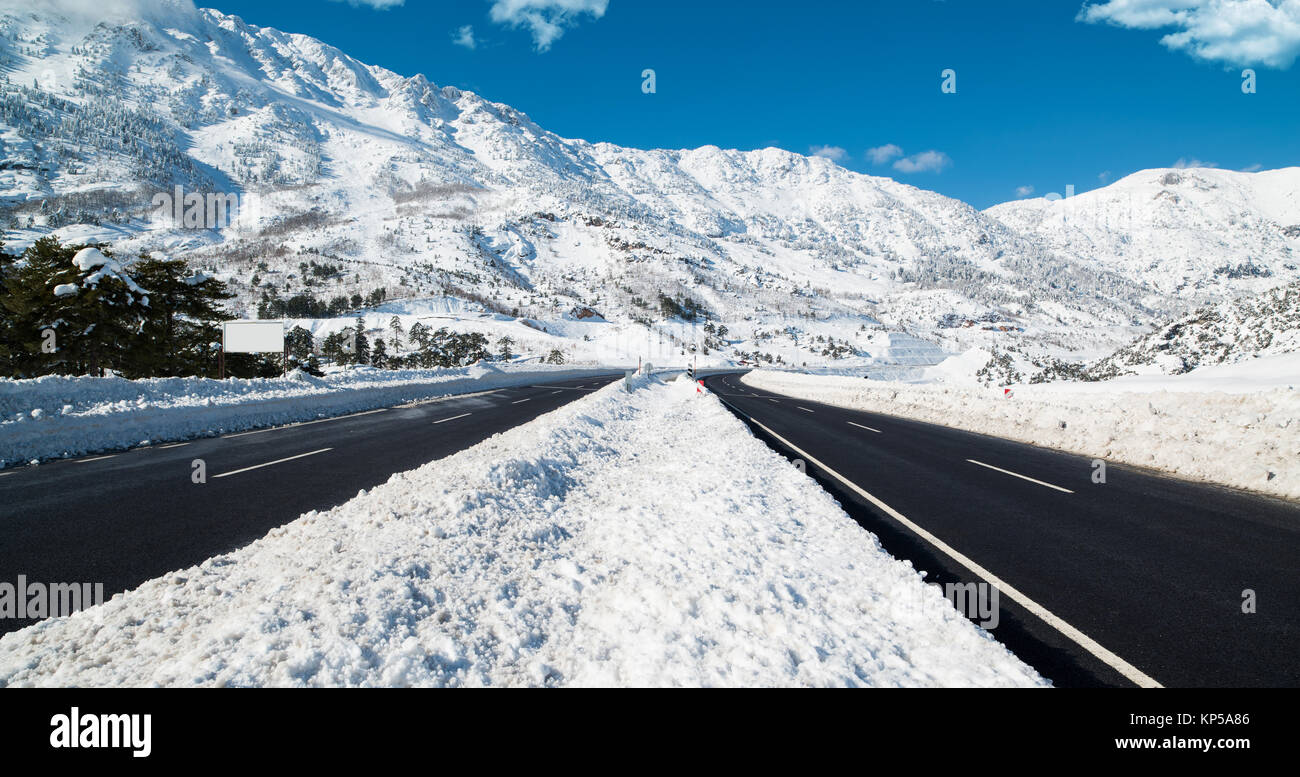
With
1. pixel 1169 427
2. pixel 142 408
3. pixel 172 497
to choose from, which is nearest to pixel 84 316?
pixel 142 408

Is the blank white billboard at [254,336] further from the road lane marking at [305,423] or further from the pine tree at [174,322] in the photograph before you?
the road lane marking at [305,423]

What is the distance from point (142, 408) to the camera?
1090 cm

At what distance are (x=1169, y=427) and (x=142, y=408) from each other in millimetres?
20726

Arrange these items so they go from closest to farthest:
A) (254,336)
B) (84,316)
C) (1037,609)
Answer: (1037,609)
(84,316)
(254,336)

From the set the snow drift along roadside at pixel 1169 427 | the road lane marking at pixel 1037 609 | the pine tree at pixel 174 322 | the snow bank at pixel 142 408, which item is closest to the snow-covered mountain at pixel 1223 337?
the snow drift along roadside at pixel 1169 427

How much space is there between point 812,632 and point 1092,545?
418 cm

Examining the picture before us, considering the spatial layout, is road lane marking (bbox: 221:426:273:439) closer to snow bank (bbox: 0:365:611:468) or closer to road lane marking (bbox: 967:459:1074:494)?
snow bank (bbox: 0:365:611:468)

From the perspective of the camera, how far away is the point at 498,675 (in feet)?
9.97

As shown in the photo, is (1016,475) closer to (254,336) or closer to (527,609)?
(527,609)

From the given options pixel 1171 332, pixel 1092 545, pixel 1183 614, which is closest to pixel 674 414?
pixel 1092 545

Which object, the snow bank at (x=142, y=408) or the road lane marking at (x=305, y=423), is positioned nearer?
the snow bank at (x=142, y=408)

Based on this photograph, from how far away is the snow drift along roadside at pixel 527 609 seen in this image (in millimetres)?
2883

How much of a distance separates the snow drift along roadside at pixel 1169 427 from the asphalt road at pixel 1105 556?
0.52 m

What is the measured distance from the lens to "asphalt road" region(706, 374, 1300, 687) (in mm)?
3297
